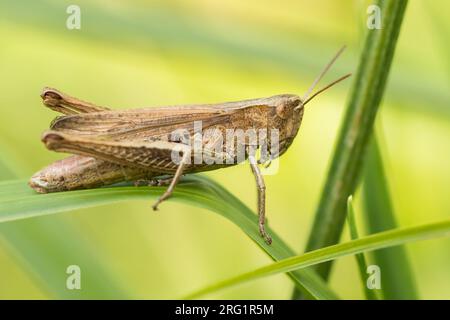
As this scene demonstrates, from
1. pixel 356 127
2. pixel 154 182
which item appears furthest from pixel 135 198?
pixel 356 127

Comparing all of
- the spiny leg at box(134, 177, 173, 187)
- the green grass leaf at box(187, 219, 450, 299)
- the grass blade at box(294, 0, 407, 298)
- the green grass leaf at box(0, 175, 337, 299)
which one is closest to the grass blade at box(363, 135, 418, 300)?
the grass blade at box(294, 0, 407, 298)

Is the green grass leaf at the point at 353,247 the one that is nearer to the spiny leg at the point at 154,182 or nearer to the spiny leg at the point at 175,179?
the spiny leg at the point at 175,179

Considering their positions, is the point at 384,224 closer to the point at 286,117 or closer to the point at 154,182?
the point at 286,117

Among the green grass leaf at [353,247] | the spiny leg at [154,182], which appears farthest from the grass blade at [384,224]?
the spiny leg at [154,182]

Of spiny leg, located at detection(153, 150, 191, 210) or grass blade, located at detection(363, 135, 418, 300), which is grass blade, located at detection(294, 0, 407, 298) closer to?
grass blade, located at detection(363, 135, 418, 300)

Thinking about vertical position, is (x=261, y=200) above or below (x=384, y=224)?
above
